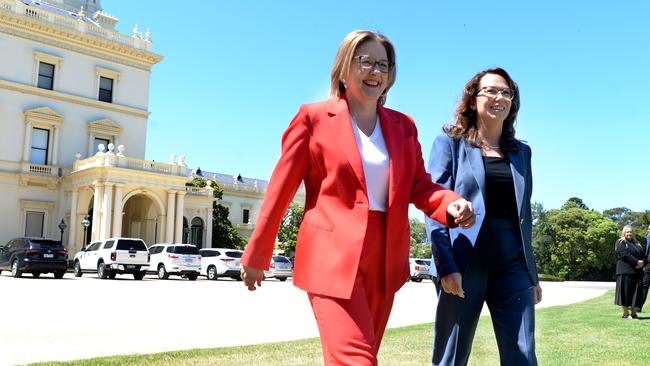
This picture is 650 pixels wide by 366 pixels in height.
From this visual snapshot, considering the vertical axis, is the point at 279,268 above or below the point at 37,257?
below

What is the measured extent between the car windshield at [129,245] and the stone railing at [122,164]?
31.7 feet

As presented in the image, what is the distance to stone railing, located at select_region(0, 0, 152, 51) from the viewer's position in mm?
38656

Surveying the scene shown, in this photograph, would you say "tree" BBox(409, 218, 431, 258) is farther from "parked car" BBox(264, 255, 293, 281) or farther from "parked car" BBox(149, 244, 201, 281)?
"parked car" BBox(149, 244, 201, 281)

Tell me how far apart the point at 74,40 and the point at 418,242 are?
70.8m

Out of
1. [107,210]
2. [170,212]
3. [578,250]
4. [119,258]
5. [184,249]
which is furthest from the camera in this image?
[578,250]

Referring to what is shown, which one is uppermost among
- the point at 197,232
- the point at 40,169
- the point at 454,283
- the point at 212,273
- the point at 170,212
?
the point at 40,169

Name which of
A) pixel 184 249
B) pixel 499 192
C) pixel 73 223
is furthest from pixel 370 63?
pixel 73 223

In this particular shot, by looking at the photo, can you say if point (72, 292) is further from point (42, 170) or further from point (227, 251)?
point (42, 170)

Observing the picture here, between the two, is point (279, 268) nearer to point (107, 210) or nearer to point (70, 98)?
point (107, 210)

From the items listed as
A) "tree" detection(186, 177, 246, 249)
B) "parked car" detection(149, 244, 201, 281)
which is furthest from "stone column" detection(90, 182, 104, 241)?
"tree" detection(186, 177, 246, 249)

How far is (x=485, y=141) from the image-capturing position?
157 inches

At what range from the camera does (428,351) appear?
732 cm

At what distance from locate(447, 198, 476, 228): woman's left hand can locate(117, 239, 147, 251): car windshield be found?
86.2 feet

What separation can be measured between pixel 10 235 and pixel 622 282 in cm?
3715
